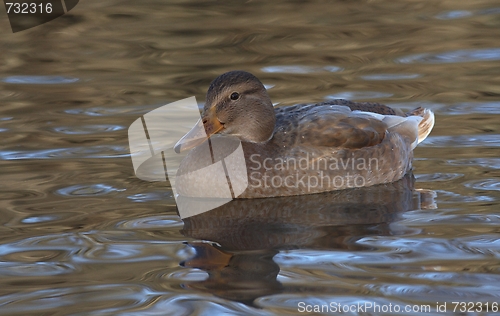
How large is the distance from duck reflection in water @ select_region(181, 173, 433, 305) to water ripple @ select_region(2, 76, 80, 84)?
180 inches

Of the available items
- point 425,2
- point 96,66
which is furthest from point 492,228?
point 425,2

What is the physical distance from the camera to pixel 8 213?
263 inches

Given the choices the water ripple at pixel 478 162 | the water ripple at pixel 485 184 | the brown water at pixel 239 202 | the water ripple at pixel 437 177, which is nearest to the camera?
the brown water at pixel 239 202

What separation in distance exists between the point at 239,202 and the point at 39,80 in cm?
487

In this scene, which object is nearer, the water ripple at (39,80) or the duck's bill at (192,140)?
the duck's bill at (192,140)

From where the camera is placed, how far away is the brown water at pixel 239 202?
16.9 feet

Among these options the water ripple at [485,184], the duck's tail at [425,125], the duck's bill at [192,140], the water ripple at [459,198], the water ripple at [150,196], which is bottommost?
the water ripple at [485,184]

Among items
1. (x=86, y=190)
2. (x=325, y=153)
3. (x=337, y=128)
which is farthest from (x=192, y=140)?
(x=337, y=128)

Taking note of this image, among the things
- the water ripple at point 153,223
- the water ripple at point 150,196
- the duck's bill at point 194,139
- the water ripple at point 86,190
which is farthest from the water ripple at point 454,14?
the water ripple at point 153,223

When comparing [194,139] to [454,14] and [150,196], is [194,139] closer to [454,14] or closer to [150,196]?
[150,196]

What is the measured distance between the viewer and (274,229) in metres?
6.18

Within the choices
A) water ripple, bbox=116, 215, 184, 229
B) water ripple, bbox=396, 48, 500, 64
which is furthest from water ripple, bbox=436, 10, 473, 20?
water ripple, bbox=116, 215, 184, 229

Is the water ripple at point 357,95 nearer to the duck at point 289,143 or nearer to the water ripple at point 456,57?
the water ripple at point 456,57

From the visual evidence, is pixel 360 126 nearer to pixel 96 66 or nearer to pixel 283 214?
pixel 283 214
